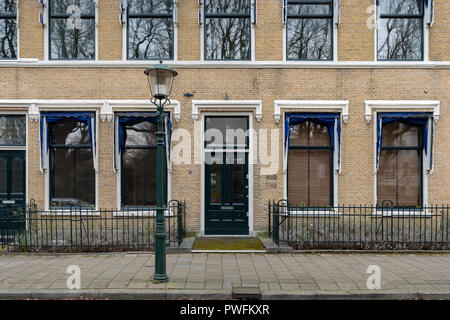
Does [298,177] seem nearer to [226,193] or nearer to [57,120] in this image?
[226,193]

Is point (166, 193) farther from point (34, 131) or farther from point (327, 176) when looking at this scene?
point (327, 176)

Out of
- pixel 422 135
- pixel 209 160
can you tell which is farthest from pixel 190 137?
pixel 422 135

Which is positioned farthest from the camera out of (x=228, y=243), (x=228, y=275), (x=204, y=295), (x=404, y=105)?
(x=404, y=105)

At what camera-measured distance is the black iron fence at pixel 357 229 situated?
9.10 meters

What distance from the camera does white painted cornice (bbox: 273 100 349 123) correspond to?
33.7 ft

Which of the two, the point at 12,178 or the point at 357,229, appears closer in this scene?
the point at 357,229

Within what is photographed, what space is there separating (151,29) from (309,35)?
515 cm

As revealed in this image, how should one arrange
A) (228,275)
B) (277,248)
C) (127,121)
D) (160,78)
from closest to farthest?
1. (160,78)
2. (228,275)
3. (277,248)
4. (127,121)

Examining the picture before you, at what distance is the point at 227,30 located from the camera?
10711 mm

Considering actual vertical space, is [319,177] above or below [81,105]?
below

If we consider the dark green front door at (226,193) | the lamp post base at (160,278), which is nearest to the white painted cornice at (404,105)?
the dark green front door at (226,193)

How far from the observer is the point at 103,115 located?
1026 centimetres

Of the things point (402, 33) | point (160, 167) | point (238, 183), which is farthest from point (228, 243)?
point (402, 33)

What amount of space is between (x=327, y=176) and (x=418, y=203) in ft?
10.1
